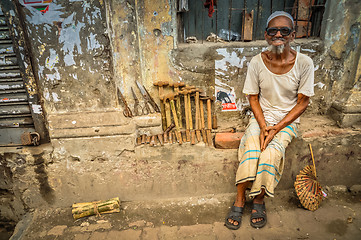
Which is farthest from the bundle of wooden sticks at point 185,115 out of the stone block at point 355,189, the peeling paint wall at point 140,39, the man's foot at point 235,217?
the stone block at point 355,189

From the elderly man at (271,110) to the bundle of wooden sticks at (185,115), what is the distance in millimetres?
564

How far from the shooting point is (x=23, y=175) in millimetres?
2752

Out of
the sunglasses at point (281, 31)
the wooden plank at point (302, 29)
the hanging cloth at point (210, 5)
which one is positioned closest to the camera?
the sunglasses at point (281, 31)

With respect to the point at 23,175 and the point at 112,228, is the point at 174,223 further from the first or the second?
the point at 23,175

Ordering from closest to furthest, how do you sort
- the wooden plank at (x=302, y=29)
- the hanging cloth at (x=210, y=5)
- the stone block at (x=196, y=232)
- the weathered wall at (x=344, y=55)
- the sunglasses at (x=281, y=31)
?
the sunglasses at (x=281, y=31) → the stone block at (x=196, y=232) → the weathered wall at (x=344, y=55) → the hanging cloth at (x=210, y=5) → the wooden plank at (x=302, y=29)

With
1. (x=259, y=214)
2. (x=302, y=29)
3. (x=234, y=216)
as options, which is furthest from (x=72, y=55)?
(x=302, y=29)

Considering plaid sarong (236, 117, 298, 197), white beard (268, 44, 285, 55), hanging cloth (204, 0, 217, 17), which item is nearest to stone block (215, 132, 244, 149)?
plaid sarong (236, 117, 298, 197)

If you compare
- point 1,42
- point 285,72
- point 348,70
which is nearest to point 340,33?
point 348,70

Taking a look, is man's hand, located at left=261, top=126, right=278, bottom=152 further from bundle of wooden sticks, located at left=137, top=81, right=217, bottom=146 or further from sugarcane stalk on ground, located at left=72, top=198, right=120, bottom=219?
sugarcane stalk on ground, located at left=72, top=198, right=120, bottom=219

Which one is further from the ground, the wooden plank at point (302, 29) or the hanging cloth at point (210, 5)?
the hanging cloth at point (210, 5)

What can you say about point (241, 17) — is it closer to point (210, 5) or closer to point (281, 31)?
point (210, 5)

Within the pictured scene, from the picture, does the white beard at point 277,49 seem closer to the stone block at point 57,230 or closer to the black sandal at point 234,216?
the black sandal at point 234,216

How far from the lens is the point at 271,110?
2.55 meters

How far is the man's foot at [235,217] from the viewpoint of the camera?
236 centimetres
